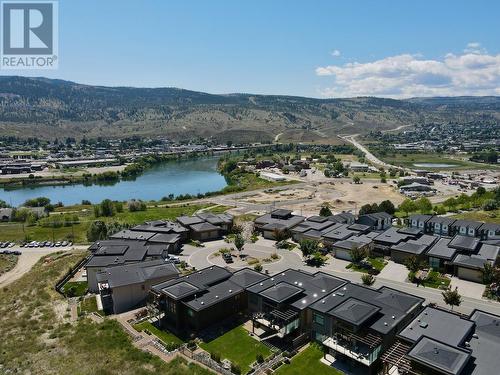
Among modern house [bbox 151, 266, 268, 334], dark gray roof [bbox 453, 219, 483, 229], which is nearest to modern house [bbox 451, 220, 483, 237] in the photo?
dark gray roof [bbox 453, 219, 483, 229]

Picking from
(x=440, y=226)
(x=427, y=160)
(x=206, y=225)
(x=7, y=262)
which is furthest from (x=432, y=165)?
(x=7, y=262)

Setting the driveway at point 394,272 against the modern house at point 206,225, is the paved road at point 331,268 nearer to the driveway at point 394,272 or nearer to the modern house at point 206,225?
the driveway at point 394,272

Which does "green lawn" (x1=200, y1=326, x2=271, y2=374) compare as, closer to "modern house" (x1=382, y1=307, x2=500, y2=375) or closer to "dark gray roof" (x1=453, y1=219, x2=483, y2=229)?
"modern house" (x1=382, y1=307, x2=500, y2=375)

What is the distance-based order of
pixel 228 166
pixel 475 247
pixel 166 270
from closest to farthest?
pixel 166 270 < pixel 475 247 < pixel 228 166

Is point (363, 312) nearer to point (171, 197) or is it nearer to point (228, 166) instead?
point (171, 197)

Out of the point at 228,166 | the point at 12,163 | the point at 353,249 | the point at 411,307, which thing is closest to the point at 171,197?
the point at 228,166

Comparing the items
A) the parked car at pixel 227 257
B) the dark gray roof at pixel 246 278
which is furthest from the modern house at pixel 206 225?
the dark gray roof at pixel 246 278
